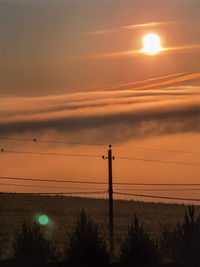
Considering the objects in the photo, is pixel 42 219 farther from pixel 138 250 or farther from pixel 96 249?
pixel 96 249

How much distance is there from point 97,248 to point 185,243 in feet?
17.1

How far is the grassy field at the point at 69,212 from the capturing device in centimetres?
7238

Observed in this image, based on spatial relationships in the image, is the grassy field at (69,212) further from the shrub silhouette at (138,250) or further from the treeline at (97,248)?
the shrub silhouette at (138,250)

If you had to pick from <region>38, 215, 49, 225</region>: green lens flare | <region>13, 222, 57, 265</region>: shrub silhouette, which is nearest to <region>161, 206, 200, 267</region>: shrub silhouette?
<region>13, 222, 57, 265</region>: shrub silhouette

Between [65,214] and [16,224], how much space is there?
14.2m

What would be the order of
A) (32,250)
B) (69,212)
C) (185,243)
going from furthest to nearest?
1. (69,212)
2. (185,243)
3. (32,250)

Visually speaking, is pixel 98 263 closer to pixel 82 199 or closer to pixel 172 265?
pixel 172 265

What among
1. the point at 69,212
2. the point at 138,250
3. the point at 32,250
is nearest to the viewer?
the point at 32,250

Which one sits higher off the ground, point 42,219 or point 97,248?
point 42,219

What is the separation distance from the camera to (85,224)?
30.2 meters

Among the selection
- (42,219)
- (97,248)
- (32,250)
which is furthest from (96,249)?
(42,219)

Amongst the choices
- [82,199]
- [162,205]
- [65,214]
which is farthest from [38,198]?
[162,205]

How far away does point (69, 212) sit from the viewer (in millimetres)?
89562

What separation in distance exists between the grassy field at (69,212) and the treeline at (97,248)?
1168 inches
